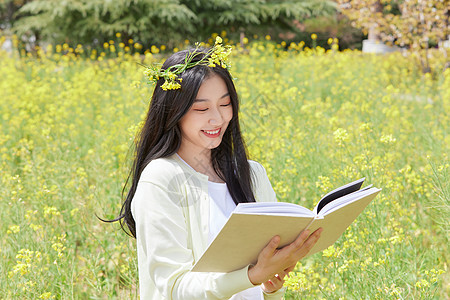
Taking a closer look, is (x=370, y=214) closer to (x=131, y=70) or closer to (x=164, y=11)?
(x=131, y=70)

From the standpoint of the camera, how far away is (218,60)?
5.03 feet

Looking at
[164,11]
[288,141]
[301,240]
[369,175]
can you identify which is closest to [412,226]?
[369,175]

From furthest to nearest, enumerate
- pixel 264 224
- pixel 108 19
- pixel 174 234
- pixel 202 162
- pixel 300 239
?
pixel 108 19 < pixel 202 162 < pixel 174 234 < pixel 300 239 < pixel 264 224

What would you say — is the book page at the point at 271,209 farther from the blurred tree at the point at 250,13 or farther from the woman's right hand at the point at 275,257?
the blurred tree at the point at 250,13

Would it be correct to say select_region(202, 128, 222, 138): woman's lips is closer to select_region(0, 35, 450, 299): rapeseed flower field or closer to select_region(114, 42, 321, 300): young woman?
select_region(114, 42, 321, 300): young woman

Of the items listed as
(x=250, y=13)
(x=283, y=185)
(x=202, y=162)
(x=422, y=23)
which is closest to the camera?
(x=202, y=162)

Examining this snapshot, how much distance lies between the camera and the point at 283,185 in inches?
130

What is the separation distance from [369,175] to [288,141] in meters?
1.17

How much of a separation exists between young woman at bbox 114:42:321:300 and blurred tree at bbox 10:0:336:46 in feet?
31.2

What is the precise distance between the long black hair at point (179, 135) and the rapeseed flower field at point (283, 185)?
16.5 inches

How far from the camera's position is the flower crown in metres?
1.49

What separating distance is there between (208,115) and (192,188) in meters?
0.23

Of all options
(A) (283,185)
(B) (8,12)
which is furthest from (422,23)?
(B) (8,12)

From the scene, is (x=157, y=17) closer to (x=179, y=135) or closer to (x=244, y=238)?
(x=179, y=135)
